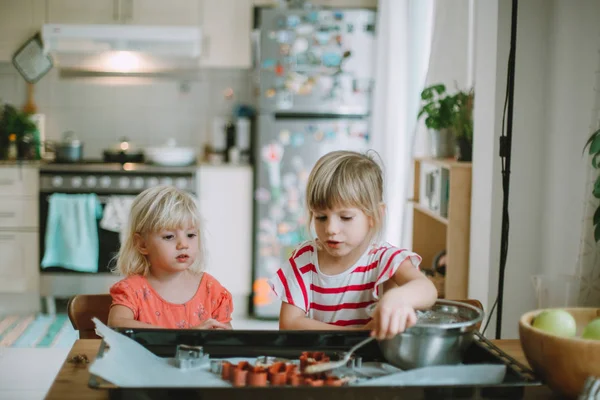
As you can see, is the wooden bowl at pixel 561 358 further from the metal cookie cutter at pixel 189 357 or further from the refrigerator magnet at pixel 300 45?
the refrigerator magnet at pixel 300 45

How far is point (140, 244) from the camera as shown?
170 centimetres

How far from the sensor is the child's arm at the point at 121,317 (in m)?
1.51

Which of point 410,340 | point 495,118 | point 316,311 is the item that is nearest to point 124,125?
point 495,118

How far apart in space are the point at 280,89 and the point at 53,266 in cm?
163

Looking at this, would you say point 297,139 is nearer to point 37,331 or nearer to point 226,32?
point 226,32

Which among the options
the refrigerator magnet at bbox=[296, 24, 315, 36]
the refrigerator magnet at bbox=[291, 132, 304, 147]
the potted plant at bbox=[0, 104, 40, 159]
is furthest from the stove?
the refrigerator magnet at bbox=[296, 24, 315, 36]

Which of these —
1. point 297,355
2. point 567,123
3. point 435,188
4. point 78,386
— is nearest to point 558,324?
point 297,355

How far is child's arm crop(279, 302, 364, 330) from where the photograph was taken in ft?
4.59

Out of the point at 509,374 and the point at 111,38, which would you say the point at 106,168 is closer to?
the point at 111,38

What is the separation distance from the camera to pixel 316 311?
1.50m

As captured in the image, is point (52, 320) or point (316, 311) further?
point (52, 320)

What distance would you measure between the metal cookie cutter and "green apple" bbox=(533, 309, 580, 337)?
1.52 feet

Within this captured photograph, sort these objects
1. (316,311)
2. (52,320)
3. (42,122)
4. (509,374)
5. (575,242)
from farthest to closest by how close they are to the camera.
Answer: (42,122) → (52,320) → (575,242) → (316,311) → (509,374)

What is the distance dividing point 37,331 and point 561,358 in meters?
3.57
